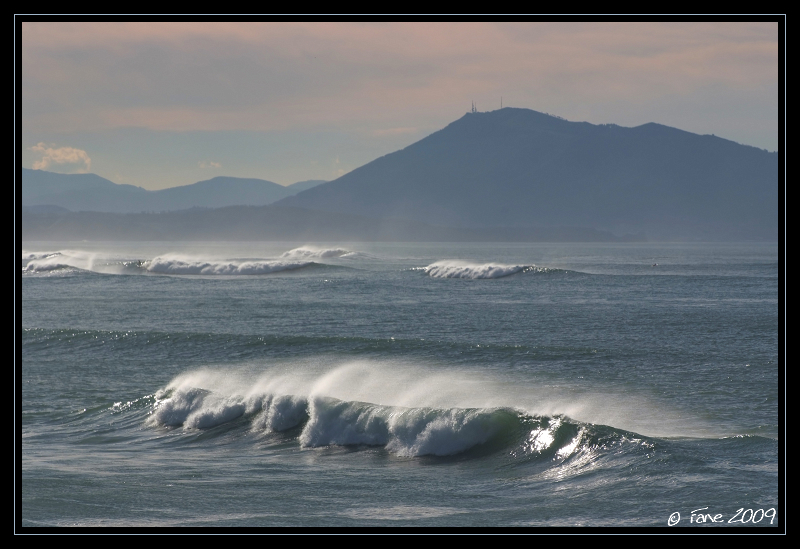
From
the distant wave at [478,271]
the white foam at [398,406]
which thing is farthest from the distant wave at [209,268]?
the white foam at [398,406]

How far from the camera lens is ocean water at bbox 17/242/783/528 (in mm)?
9883

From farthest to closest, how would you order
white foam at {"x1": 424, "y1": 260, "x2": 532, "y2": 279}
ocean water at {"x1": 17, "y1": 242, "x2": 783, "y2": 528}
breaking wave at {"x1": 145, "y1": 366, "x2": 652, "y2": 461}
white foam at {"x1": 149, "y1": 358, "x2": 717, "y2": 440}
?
white foam at {"x1": 424, "y1": 260, "x2": 532, "y2": 279} < white foam at {"x1": 149, "y1": 358, "x2": 717, "y2": 440} < breaking wave at {"x1": 145, "y1": 366, "x2": 652, "y2": 461} < ocean water at {"x1": 17, "y1": 242, "x2": 783, "y2": 528}

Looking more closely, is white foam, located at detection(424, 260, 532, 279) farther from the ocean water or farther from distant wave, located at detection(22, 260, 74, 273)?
distant wave, located at detection(22, 260, 74, 273)

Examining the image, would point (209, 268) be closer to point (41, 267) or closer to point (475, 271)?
point (41, 267)

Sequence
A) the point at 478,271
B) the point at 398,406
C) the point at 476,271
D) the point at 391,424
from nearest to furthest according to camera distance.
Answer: the point at 391,424
the point at 398,406
the point at 478,271
the point at 476,271

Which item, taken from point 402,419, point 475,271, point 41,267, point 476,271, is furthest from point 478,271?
point 402,419

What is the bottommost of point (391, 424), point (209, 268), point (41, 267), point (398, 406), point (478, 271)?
point (391, 424)

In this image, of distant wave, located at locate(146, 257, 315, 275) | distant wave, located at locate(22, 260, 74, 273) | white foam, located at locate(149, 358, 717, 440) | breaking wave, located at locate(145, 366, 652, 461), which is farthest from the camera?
distant wave, located at locate(146, 257, 315, 275)

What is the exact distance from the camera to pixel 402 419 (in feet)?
45.9

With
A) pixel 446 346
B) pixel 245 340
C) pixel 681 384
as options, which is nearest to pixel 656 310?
pixel 446 346

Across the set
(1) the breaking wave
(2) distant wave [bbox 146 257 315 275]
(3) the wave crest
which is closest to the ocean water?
(1) the breaking wave
